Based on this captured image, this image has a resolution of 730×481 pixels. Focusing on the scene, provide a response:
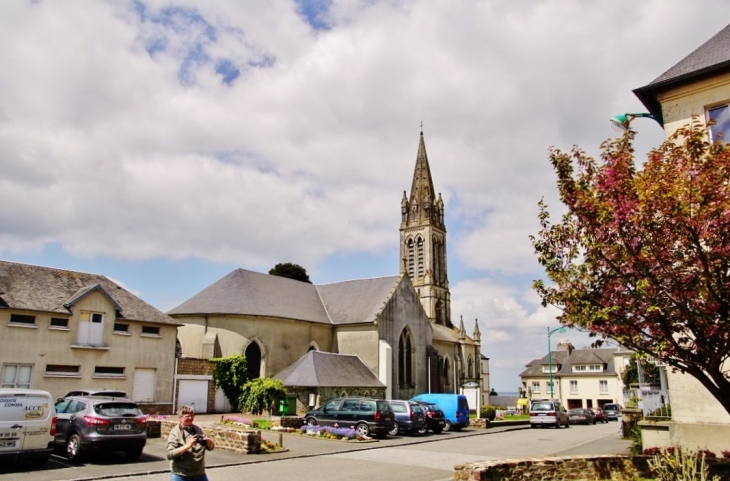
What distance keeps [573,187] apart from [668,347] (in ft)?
10.7

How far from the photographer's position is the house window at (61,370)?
26.3m

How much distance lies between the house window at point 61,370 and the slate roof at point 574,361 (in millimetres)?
61159

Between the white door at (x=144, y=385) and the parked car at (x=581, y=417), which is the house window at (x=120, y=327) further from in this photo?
the parked car at (x=581, y=417)

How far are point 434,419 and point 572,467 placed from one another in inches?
628

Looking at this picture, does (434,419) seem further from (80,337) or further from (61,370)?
(61,370)

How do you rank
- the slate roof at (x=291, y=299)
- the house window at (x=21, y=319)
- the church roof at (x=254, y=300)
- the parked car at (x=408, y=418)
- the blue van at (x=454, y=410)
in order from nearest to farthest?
the house window at (x=21, y=319), the parked car at (x=408, y=418), the blue van at (x=454, y=410), the church roof at (x=254, y=300), the slate roof at (x=291, y=299)

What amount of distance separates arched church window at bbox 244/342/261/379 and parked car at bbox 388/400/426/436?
13364mm

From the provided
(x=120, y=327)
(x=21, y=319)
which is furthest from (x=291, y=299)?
(x=21, y=319)

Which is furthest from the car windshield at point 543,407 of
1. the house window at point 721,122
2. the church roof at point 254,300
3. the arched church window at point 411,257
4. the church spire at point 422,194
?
the church spire at point 422,194

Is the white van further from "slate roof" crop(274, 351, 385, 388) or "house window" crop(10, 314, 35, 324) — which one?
"slate roof" crop(274, 351, 385, 388)

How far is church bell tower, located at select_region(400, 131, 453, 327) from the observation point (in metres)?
72.9

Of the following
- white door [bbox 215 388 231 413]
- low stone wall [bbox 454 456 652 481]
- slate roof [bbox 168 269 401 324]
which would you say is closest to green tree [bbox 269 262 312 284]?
slate roof [bbox 168 269 401 324]

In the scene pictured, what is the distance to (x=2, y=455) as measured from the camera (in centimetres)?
1219

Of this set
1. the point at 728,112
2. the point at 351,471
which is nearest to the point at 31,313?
the point at 351,471
